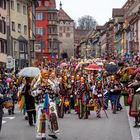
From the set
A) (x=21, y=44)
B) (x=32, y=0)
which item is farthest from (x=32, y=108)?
(x=32, y=0)

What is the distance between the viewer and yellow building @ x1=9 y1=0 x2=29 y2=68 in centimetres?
6400

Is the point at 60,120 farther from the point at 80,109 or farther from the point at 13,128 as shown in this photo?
the point at 13,128

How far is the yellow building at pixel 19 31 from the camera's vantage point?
64000mm

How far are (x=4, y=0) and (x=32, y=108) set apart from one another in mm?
41321

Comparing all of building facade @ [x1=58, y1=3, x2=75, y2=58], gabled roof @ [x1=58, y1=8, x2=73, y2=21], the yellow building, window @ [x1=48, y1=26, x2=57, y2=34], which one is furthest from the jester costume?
gabled roof @ [x1=58, y1=8, x2=73, y2=21]

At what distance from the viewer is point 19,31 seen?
67.3 metres

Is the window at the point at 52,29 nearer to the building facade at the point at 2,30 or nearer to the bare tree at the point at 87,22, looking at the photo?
the bare tree at the point at 87,22

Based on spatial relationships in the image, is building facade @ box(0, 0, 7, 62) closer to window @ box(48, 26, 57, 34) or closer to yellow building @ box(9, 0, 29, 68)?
yellow building @ box(9, 0, 29, 68)

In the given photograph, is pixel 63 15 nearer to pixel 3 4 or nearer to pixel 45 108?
pixel 3 4

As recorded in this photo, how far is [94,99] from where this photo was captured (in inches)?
810

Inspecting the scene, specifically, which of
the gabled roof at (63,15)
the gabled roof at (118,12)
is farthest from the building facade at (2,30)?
the gabled roof at (63,15)

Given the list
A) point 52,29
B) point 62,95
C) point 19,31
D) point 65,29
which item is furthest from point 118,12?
point 62,95

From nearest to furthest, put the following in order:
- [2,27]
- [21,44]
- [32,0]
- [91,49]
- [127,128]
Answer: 1. [127,128]
2. [2,27]
3. [21,44]
4. [32,0]
5. [91,49]

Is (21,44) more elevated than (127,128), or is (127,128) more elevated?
(21,44)
